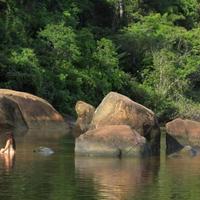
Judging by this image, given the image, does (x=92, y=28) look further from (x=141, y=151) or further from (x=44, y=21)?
(x=141, y=151)

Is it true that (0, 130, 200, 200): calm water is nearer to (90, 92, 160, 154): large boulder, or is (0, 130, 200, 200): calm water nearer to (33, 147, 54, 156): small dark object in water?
(33, 147, 54, 156): small dark object in water

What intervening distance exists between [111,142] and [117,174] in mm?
3895

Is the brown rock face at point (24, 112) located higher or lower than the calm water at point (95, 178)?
higher

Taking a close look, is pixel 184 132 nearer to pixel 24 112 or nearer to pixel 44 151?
pixel 44 151

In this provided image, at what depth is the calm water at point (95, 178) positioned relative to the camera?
653 inches

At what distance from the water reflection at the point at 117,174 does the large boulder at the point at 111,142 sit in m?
0.59

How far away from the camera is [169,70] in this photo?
48.7 metres

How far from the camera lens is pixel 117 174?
65.6 ft

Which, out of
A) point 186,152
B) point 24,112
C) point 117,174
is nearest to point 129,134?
point 186,152

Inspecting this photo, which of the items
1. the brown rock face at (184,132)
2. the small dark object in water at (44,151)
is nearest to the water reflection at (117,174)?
the small dark object in water at (44,151)

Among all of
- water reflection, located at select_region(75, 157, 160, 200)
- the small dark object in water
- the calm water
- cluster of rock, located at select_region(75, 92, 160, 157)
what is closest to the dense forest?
cluster of rock, located at select_region(75, 92, 160, 157)

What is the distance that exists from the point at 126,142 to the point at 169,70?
993 inches

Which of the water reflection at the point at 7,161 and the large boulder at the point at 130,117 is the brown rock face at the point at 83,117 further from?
the water reflection at the point at 7,161

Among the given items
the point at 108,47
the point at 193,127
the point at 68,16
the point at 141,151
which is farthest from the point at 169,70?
the point at 141,151
